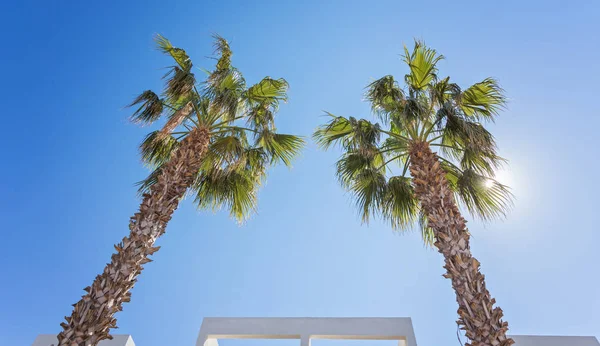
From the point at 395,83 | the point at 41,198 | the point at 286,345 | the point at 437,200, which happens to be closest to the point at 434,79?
the point at 395,83

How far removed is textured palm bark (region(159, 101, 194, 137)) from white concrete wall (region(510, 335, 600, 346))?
25.3 feet

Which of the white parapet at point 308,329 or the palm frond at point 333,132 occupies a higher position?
the palm frond at point 333,132

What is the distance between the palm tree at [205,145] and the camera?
17.9ft

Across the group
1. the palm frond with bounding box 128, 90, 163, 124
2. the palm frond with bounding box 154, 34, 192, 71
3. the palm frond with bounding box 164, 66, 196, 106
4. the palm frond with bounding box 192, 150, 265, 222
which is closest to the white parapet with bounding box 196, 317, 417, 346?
the palm frond with bounding box 192, 150, 265, 222

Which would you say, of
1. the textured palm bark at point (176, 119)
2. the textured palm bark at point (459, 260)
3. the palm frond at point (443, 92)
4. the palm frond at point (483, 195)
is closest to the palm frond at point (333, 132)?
the palm frond at point (443, 92)

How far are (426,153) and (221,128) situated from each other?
4.03m

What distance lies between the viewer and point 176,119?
23.6 feet

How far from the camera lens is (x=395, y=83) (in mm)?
8312

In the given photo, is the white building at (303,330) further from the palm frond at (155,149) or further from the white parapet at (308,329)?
the palm frond at (155,149)

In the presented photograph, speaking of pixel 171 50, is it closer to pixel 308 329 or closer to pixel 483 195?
pixel 308 329

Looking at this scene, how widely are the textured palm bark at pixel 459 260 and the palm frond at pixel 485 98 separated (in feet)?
6.30

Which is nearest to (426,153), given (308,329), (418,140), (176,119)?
A: (418,140)

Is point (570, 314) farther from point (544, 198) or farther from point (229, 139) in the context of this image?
point (229, 139)

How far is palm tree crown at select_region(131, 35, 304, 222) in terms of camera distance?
23.7 feet
